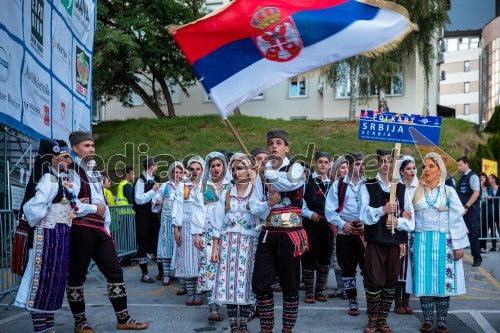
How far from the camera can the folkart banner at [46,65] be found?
7.35 meters

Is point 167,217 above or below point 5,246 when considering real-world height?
above

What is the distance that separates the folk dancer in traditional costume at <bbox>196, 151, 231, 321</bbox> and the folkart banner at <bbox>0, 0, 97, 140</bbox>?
2.46m

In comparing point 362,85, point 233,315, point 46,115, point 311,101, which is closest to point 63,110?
point 46,115

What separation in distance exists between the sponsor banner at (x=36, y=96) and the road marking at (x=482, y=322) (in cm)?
597

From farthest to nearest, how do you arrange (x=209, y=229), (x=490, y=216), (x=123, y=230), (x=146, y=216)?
(x=490, y=216)
(x=123, y=230)
(x=146, y=216)
(x=209, y=229)

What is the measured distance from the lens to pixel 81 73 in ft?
33.9

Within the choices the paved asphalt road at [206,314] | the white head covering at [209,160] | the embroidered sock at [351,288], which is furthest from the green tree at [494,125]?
the white head covering at [209,160]

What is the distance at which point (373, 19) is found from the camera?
5.59m

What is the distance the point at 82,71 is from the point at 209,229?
180 inches

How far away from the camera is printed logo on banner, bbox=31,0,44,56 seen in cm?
809

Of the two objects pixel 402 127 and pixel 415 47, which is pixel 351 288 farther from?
pixel 415 47

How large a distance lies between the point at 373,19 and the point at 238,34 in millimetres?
1260

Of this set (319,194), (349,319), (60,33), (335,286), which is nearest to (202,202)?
(319,194)

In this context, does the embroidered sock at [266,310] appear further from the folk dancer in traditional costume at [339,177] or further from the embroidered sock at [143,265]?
the embroidered sock at [143,265]
